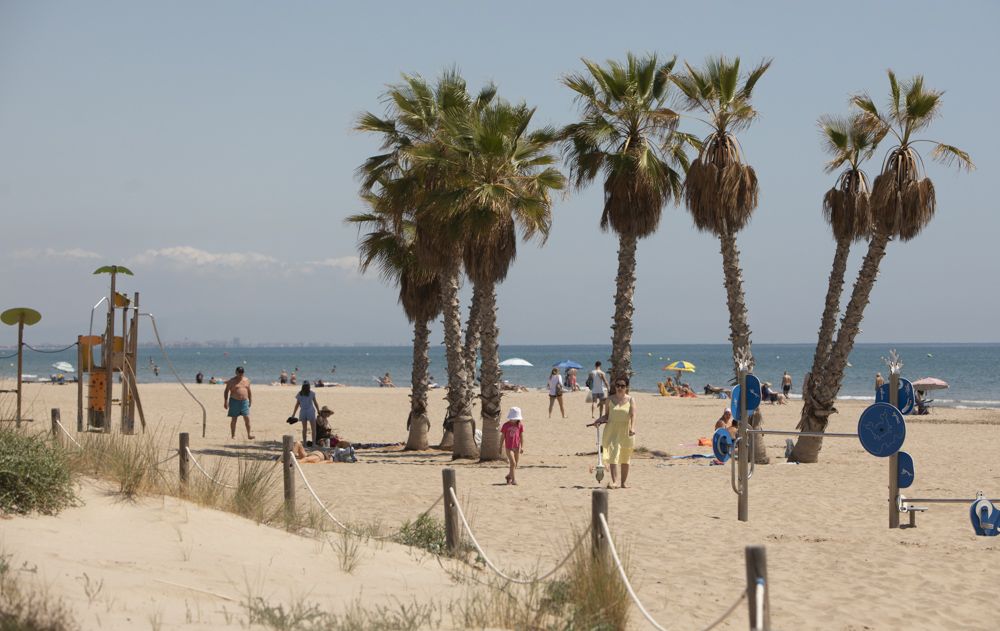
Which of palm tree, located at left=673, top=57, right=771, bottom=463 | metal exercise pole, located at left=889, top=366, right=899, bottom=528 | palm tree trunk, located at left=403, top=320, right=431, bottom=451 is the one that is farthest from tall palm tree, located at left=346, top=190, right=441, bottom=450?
metal exercise pole, located at left=889, top=366, right=899, bottom=528

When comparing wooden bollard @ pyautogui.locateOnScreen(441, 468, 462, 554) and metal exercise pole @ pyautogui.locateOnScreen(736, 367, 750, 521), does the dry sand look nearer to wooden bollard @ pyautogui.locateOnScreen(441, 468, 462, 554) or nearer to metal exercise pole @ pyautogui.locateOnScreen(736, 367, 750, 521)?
metal exercise pole @ pyautogui.locateOnScreen(736, 367, 750, 521)

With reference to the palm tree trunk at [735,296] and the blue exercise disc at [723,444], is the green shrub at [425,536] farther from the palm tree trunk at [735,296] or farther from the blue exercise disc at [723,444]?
the palm tree trunk at [735,296]

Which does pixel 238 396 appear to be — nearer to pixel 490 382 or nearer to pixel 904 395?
pixel 490 382

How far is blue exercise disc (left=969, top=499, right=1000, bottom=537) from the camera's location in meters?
9.66

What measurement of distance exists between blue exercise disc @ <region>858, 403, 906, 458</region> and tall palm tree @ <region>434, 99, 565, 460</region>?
→ 28.4 feet

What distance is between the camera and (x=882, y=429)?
10.0m

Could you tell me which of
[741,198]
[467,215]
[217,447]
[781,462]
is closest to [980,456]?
[781,462]

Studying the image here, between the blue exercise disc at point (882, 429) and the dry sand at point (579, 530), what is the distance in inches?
41.3

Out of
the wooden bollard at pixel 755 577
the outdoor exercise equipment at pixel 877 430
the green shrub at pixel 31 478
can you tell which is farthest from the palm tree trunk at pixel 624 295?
the wooden bollard at pixel 755 577

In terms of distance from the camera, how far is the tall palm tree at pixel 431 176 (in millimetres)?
18234

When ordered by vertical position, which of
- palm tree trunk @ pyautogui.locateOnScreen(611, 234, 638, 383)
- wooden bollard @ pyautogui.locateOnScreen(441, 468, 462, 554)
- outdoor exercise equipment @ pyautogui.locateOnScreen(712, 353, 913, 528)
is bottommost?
wooden bollard @ pyautogui.locateOnScreen(441, 468, 462, 554)

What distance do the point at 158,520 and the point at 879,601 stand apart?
6.13 m

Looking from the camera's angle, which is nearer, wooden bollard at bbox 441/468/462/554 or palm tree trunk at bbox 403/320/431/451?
wooden bollard at bbox 441/468/462/554

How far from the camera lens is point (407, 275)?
21.4 metres
